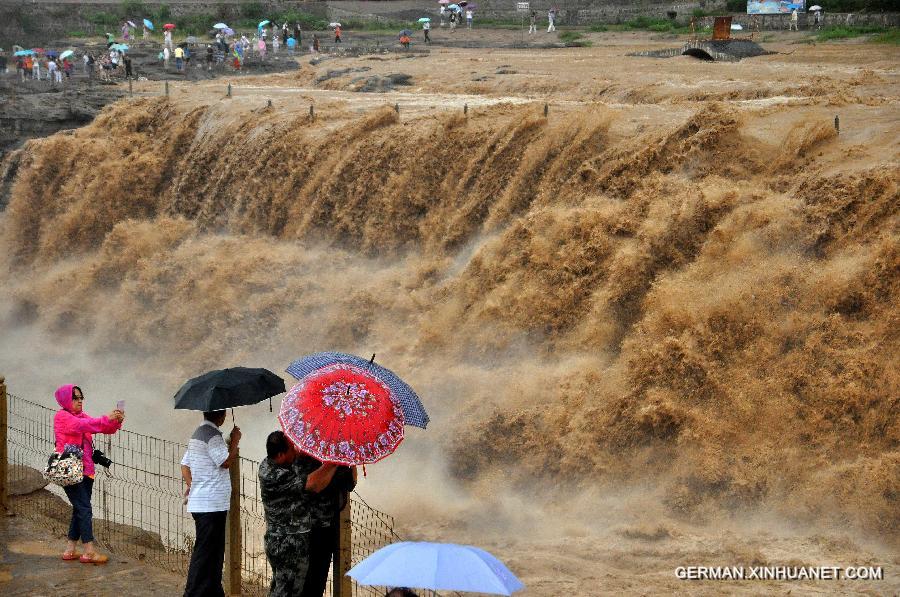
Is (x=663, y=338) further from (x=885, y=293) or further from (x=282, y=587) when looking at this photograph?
(x=282, y=587)

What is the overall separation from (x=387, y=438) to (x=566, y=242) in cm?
708

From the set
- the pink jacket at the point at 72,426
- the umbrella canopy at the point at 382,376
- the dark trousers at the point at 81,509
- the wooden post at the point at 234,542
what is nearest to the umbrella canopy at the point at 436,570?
the umbrella canopy at the point at 382,376

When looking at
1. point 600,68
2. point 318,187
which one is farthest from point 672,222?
point 600,68

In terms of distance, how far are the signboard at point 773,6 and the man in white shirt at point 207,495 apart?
88.1ft

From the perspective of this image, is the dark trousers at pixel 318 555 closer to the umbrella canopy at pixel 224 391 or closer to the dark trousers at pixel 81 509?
the umbrella canopy at pixel 224 391

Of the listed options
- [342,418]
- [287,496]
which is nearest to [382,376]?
[342,418]

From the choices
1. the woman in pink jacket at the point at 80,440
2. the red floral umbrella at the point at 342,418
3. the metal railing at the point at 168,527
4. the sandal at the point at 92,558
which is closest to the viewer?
the red floral umbrella at the point at 342,418

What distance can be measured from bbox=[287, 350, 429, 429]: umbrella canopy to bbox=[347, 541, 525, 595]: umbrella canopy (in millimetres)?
1300

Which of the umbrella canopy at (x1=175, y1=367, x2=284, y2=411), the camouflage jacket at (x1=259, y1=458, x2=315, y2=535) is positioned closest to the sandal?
the umbrella canopy at (x1=175, y1=367, x2=284, y2=411)

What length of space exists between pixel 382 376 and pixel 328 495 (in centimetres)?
66

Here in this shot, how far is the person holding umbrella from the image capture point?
6168 millimetres

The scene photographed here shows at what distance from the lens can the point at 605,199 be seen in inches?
501

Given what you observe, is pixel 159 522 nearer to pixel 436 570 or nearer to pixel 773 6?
pixel 436 570

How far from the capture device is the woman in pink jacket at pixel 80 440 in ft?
23.0
